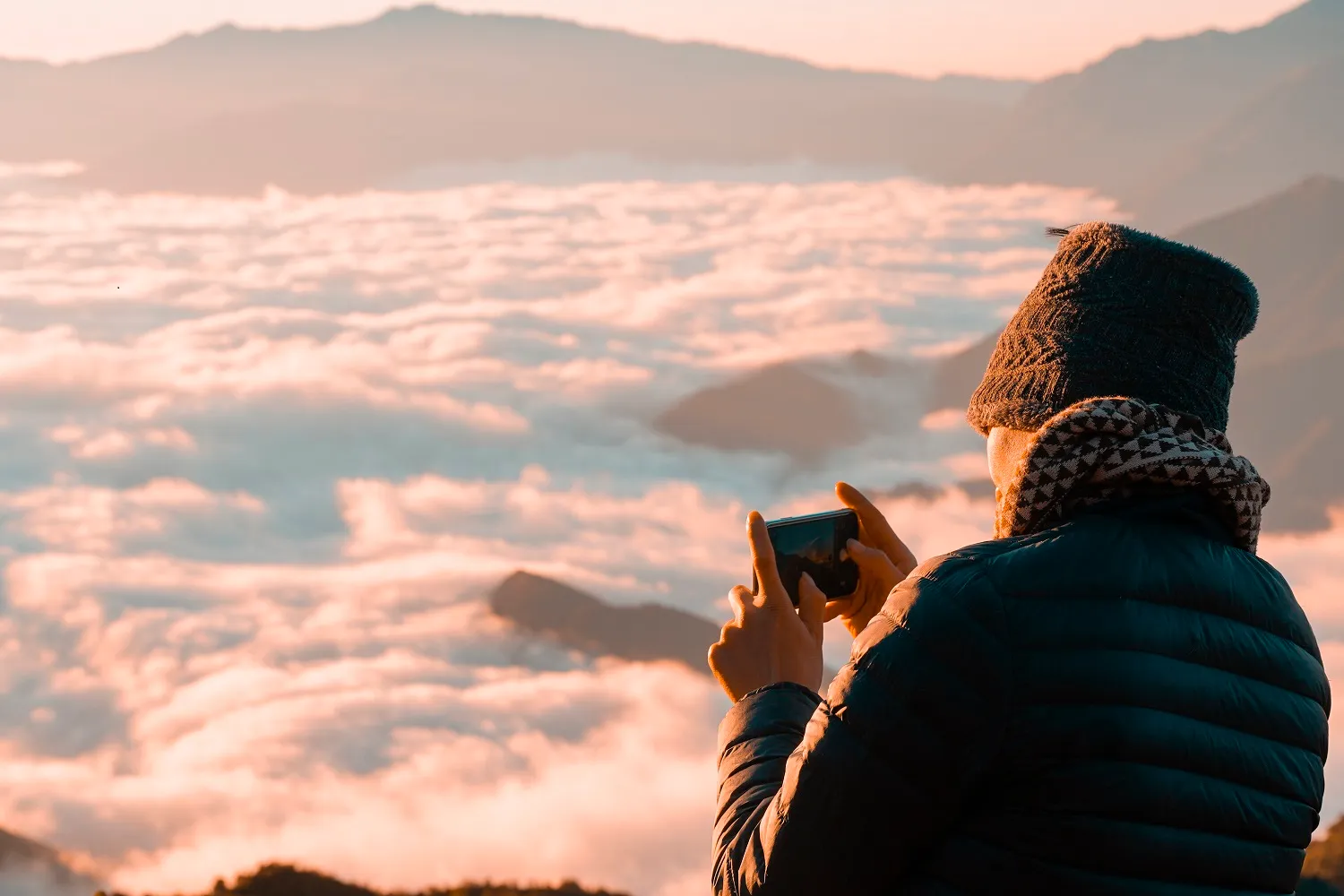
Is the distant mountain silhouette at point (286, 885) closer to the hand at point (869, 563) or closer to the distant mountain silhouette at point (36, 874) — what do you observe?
the hand at point (869, 563)

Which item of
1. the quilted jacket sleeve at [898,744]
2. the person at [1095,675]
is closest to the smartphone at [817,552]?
the person at [1095,675]

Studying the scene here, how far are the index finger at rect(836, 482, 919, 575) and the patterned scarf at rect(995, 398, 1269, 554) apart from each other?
0.96 m

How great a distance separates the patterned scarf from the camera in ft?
7.39

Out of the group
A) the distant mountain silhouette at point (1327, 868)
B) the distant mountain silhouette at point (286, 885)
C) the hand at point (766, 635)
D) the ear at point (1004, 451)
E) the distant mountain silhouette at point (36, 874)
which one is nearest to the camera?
the ear at point (1004, 451)

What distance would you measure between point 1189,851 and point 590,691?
166 meters

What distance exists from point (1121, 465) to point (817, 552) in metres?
1.07

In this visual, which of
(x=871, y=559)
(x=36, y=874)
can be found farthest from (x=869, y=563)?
(x=36, y=874)

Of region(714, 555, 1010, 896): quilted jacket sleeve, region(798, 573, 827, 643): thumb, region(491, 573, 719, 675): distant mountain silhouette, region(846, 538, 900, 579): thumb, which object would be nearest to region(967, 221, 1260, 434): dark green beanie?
region(714, 555, 1010, 896): quilted jacket sleeve

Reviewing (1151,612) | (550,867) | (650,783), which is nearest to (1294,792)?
(1151,612)

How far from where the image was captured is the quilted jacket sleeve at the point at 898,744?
2.14 metres

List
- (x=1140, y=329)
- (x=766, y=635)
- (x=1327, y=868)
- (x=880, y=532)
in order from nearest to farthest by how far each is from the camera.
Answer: (x=1140, y=329) < (x=766, y=635) < (x=880, y=532) < (x=1327, y=868)

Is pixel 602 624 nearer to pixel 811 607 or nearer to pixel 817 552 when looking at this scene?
pixel 817 552

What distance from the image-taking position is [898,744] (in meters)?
2.16

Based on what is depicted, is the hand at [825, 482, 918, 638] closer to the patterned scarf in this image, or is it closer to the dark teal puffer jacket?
the patterned scarf
